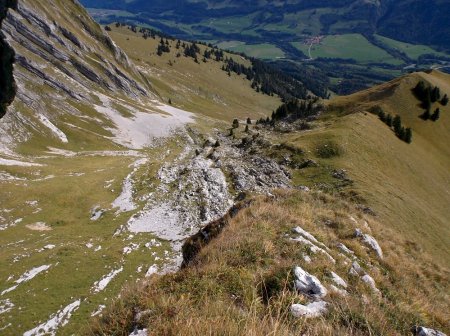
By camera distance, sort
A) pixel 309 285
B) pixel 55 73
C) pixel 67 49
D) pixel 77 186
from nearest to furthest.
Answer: pixel 309 285, pixel 77 186, pixel 55 73, pixel 67 49

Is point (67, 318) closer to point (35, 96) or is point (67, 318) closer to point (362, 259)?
point (362, 259)

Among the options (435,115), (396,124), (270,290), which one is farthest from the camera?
(435,115)

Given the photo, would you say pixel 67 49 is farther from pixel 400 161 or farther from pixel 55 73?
pixel 400 161

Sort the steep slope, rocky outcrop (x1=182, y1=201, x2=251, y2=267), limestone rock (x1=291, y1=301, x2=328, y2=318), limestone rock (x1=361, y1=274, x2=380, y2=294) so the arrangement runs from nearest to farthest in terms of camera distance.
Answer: limestone rock (x1=291, y1=301, x2=328, y2=318)
limestone rock (x1=361, y1=274, x2=380, y2=294)
rocky outcrop (x1=182, y1=201, x2=251, y2=267)
the steep slope

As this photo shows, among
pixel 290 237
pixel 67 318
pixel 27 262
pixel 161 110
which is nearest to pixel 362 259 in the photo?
pixel 290 237

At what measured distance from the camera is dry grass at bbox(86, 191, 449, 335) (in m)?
6.48

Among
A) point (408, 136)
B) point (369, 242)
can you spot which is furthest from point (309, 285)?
point (408, 136)

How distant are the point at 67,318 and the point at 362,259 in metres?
20.3

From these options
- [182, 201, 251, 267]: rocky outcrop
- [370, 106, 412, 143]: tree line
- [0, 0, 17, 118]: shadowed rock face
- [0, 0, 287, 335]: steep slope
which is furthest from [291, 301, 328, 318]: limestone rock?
[370, 106, 412, 143]: tree line

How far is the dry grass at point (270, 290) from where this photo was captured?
21.3ft

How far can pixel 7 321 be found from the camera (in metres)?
22.8

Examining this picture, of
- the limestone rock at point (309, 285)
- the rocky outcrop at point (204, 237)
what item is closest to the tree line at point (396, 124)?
the rocky outcrop at point (204, 237)

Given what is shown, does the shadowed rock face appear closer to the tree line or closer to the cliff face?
the cliff face

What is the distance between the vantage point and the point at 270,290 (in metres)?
9.12
